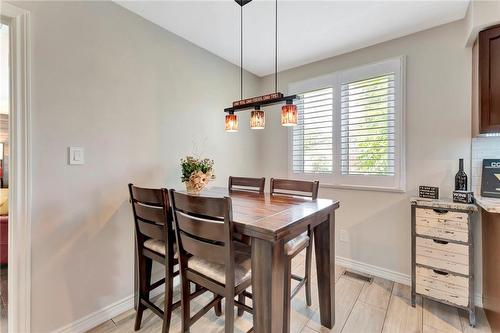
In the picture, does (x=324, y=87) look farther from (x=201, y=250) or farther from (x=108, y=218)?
(x=108, y=218)

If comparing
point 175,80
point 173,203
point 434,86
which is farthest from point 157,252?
point 434,86

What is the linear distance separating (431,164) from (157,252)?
246 centimetres

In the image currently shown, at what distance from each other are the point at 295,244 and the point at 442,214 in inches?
49.4

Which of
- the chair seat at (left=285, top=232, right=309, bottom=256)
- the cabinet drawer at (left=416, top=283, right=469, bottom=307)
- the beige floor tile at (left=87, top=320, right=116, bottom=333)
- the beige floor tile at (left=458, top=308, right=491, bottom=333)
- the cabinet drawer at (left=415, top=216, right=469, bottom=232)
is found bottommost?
the beige floor tile at (left=87, top=320, right=116, bottom=333)

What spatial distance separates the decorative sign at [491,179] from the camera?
5.90 ft

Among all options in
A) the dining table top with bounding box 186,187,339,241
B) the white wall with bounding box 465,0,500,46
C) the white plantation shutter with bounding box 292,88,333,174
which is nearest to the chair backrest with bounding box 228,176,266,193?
the dining table top with bounding box 186,187,339,241

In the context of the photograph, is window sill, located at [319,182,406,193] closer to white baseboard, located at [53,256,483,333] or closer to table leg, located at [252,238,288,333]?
white baseboard, located at [53,256,483,333]

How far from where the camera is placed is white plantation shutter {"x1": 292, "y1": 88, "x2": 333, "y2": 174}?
109 inches

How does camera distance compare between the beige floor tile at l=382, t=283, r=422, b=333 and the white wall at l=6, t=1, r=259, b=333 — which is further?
the beige floor tile at l=382, t=283, r=422, b=333

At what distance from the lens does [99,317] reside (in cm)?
177

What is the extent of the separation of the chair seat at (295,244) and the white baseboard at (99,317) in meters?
1.44

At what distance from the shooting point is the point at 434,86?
215 centimetres

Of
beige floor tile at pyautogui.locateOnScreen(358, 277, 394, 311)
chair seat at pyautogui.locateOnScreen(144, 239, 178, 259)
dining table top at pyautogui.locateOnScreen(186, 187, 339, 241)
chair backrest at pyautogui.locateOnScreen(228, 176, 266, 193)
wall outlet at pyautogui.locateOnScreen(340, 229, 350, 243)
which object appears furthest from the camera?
wall outlet at pyautogui.locateOnScreen(340, 229, 350, 243)

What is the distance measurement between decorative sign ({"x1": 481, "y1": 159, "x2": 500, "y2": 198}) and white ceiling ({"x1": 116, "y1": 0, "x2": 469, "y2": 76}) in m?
1.28
